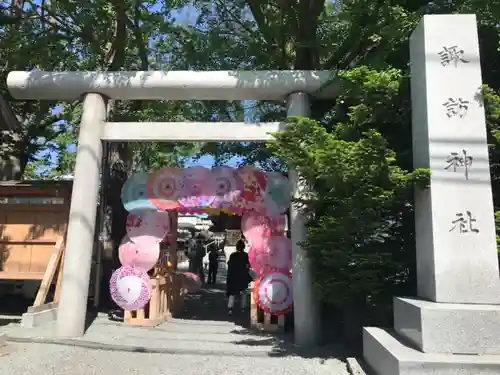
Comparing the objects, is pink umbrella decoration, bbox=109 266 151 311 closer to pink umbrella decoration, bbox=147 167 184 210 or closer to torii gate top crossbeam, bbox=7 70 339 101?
pink umbrella decoration, bbox=147 167 184 210

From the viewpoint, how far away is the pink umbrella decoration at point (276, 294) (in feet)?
22.5

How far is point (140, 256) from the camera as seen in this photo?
736 centimetres

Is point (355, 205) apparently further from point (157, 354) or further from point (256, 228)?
point (157, 354)

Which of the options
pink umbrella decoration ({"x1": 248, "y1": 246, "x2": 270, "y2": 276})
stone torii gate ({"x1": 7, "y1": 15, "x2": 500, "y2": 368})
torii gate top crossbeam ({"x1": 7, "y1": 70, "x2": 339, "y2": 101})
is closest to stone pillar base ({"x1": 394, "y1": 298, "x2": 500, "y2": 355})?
stone torii gate ({"x1": 7, "y1": 15, "x2": 500, "y2": 368})

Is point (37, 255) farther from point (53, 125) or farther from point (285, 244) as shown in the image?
point (53, 125)

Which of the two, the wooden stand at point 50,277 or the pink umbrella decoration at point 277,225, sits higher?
the pink umbrella decoration at point 277,225

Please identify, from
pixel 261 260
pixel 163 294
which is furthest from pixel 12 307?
pixel 261 260

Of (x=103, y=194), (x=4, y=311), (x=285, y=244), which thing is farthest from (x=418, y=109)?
(x=4, y=311)

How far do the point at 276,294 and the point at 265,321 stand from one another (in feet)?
1.92

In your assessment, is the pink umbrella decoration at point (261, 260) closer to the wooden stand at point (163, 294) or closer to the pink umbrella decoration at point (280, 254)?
the pink umbrella decoration at point (280, 254)

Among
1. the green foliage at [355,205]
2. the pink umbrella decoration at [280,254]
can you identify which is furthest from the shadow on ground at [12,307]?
the green foliage at [355,205]

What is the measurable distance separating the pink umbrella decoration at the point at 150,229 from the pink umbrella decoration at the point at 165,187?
0.18 m

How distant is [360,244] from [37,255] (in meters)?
5.45

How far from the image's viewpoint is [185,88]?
6.91m
